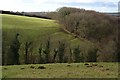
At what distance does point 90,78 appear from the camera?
22.4m

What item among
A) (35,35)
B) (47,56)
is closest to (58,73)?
(47,56)

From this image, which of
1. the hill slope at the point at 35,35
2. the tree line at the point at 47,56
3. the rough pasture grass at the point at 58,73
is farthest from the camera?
the hill slope at the point at 35,35

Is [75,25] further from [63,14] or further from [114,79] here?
[114,79]

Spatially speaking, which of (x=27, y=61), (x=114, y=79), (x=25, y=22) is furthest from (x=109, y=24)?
(x=114, y=79)

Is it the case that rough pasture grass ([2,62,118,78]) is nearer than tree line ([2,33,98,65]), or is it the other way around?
rough pasture grass ([2,62,118,78])

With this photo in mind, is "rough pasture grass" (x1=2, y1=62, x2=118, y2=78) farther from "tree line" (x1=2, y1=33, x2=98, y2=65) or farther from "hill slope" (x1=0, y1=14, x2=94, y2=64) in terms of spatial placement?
"hill slope" (x1=0, y1=14, x2=94, y2=64)

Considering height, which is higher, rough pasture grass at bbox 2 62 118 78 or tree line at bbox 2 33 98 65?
rough pasture grass at bbox 2 62 118 78

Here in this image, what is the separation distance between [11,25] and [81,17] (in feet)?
85.1

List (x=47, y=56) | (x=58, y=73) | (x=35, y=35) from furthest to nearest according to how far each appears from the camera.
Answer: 1. (x=35, y=35)
2. (x=47, y=56)
3. (x=58, y=73)

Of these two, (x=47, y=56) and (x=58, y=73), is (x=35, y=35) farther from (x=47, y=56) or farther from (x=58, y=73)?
(x=58, y=73)

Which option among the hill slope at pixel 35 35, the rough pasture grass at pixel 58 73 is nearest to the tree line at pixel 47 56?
the hill slope at pixel 35 35

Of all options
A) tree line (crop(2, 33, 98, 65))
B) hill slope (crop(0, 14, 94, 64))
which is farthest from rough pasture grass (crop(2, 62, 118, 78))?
hill slope (crop(0, 14, 94, 64))

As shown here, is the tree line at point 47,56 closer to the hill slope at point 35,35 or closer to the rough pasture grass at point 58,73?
the hill slope at point 35,35

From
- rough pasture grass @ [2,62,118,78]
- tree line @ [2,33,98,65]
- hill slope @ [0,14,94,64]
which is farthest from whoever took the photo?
hill slope @ [0,14,94,64]
